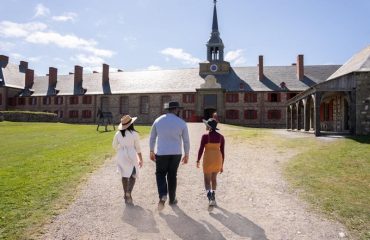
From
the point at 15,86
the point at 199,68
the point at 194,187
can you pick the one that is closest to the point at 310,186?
the point at 194,187

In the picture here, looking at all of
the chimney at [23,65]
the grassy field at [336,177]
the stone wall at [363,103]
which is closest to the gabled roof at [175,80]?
the chimney at [23,65]

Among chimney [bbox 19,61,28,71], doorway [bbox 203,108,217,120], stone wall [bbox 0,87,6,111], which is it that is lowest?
doorway [bbox 203,108,217,120]

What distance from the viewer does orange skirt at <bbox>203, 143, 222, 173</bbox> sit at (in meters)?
6.73

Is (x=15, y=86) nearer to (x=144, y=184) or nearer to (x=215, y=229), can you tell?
(x=144, y=184)

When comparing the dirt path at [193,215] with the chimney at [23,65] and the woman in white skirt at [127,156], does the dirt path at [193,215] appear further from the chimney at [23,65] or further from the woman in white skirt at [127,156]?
the chimney at [23,65]

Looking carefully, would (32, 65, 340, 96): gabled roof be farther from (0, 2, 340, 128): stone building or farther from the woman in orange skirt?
the woman in orange skirt

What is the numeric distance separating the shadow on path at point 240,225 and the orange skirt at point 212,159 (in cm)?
79

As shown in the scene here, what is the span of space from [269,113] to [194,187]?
119 feet

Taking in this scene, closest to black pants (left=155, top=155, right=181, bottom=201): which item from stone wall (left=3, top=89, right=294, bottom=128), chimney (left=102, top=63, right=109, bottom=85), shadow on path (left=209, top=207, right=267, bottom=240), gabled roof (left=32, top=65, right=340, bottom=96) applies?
shadow on path (left=209, top=207, right=267, bottom=240)

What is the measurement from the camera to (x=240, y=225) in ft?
18.7

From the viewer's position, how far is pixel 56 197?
23.8 feet

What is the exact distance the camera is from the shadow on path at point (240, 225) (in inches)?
210

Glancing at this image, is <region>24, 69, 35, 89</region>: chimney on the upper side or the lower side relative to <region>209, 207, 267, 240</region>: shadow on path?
upper

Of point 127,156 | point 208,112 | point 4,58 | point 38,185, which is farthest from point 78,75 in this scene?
point 127,156
